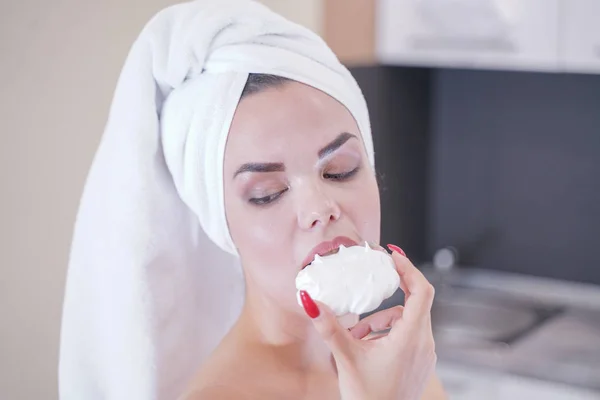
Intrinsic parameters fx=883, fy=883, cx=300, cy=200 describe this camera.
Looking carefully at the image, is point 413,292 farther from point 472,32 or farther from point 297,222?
point 472,32

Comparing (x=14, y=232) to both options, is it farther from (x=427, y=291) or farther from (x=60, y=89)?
(x=427, y=291)

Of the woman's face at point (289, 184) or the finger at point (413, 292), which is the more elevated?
the woman's face at point (289, 184)

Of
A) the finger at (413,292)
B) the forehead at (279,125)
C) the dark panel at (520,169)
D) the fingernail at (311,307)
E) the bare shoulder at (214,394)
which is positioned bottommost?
the dark panel at (520,169)

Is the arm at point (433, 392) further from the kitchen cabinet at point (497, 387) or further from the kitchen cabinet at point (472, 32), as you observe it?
the kitchen cabinet at point (472, 32)

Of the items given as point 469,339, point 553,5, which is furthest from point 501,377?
point 553,5

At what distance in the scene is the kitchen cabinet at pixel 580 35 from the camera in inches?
87.6

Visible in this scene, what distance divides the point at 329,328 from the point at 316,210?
16cm

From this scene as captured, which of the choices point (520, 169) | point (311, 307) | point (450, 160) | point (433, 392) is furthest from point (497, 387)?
point (311, 307)

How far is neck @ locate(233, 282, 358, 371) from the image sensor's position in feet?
3.83

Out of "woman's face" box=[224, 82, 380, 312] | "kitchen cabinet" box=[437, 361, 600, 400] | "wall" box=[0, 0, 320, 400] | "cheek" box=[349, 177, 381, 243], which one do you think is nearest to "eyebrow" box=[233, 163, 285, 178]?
"woman's face" box=[224, 82, 380, 312]

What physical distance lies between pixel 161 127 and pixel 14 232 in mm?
655

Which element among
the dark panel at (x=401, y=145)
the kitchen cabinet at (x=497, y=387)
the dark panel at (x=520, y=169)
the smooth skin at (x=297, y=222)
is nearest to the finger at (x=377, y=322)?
the smooth skin at (x=297, y=222)

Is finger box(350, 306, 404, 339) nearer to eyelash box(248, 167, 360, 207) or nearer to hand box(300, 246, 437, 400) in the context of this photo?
hand box(300, 246, 437, 400)

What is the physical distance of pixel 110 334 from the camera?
3.95 ft
